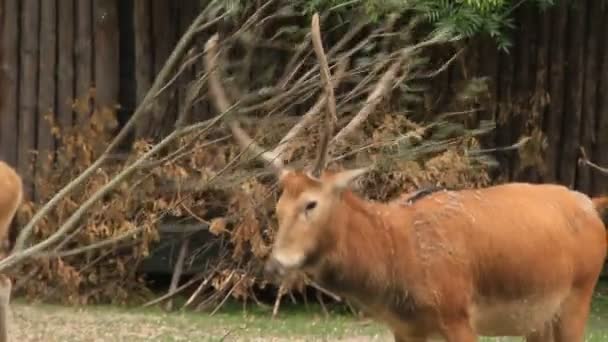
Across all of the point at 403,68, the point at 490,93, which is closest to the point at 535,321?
the point at 403,68

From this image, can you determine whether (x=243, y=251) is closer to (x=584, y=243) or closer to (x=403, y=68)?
(x=403, y=68)

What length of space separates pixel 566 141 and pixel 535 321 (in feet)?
21.6

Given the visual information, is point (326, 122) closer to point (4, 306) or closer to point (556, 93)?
point (4, 306)

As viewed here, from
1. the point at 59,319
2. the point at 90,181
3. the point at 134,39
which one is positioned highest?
the point at 134,39

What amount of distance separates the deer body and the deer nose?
0.05 feet

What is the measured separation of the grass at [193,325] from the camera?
37.7 feet

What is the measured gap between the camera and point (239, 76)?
9055mm

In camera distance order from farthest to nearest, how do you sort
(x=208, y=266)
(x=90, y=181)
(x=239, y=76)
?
(x=208, y=266) → (x=90, y=181) → (x=239, y=76)

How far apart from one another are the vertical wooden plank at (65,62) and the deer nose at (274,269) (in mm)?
7653

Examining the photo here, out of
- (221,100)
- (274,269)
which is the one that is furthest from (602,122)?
(274,269)

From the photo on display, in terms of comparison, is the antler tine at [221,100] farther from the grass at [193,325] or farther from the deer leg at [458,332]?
the grass at [193,325]

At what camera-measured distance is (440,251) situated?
7.24m

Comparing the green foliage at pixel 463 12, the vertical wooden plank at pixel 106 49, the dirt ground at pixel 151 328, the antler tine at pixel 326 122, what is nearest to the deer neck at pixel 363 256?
the antler tine at pixel 326 122

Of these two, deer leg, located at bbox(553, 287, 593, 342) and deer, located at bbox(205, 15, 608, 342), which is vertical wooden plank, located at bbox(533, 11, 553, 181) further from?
deer leg, located at bbox(553, 287, 593, 342)
